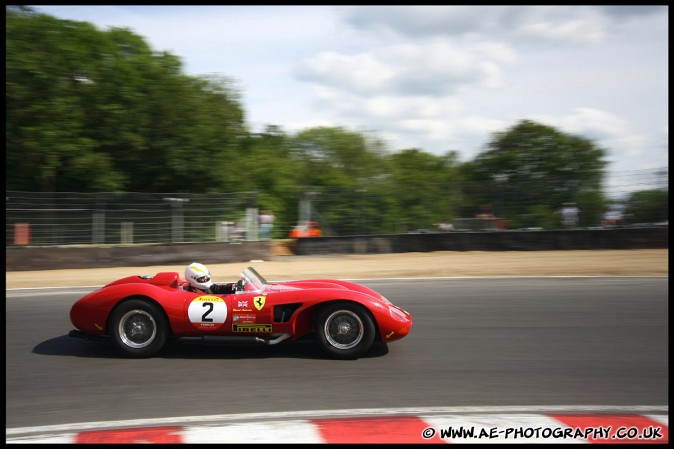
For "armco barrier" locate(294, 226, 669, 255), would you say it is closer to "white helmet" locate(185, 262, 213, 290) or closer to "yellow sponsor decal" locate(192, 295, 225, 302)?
"white helmet" locate(185, 262, 213, 290)

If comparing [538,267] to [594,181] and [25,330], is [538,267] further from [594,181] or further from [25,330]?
[25,330]

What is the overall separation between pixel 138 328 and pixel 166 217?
1004 cm

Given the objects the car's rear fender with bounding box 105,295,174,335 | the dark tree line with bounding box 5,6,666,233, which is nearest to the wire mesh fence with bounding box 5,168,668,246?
the dark tree line with bounding box 5,6,666,233

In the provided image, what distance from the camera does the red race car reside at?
602 cm

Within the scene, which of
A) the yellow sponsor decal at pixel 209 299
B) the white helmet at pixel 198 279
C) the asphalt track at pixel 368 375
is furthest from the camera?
the white helmet at pixel 198 279

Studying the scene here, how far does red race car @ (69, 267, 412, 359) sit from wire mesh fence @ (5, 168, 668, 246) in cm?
937

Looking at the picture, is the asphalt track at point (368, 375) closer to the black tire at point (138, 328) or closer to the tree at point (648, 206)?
the black tire at point (138, 328)

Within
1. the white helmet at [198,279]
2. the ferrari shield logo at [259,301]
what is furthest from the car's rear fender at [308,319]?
the white helmet at [198,279]

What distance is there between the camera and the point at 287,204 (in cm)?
1930

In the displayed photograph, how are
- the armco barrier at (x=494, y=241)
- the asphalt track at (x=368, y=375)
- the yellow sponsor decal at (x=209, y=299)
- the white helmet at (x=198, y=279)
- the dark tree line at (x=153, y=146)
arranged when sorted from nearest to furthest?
the asphalt track at (x=368, y=375) → the yellow sponsor decal at (x=209, y=299) → the white helmet at (x=198, y=279) → the armco barrier at (x=494, y=241) → the dark tree line at (x=153, y=146)

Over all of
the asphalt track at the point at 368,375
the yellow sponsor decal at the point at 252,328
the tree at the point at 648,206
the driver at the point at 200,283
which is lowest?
the asphalt track at the point at 368,375

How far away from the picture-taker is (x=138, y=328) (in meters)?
6.15

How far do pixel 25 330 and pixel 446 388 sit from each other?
504cm

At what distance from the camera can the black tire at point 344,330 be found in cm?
598
